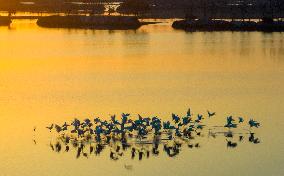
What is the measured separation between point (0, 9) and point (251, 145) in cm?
11952

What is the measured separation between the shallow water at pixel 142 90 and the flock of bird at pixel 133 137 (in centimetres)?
40

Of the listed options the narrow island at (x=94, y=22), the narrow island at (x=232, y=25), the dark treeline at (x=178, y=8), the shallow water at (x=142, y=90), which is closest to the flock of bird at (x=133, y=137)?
the shallow water at (x=142, y=90)

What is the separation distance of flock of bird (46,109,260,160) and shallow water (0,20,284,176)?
0.40m

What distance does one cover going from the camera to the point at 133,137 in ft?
85.8

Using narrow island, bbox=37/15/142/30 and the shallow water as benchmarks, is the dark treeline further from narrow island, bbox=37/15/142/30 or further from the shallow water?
the shallow water

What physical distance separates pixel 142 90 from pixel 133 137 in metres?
15.7

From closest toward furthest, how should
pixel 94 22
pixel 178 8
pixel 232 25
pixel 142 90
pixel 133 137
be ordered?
pixel 133 137 < pixel 142 90 < pixel 232 25 < pixel 94 22 < pixel 178 8

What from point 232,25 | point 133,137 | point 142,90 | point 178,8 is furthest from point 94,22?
point 133,137

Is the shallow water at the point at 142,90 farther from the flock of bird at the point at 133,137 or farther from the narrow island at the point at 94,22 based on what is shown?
the narrow island at the point at 94,22

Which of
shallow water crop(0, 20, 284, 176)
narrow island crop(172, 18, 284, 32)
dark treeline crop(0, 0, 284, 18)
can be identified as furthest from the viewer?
dark treeline crop(0, 0, 284, 18)

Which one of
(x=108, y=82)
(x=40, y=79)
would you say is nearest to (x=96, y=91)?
(x=108, y=82)

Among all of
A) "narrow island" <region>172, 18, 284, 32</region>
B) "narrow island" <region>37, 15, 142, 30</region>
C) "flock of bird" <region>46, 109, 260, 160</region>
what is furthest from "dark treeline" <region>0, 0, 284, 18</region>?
"flock of bird" <region>46, 109, 260, 160</region>

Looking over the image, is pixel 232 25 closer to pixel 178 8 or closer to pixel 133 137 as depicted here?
pixel 178 8

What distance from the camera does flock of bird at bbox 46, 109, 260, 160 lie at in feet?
82.0
